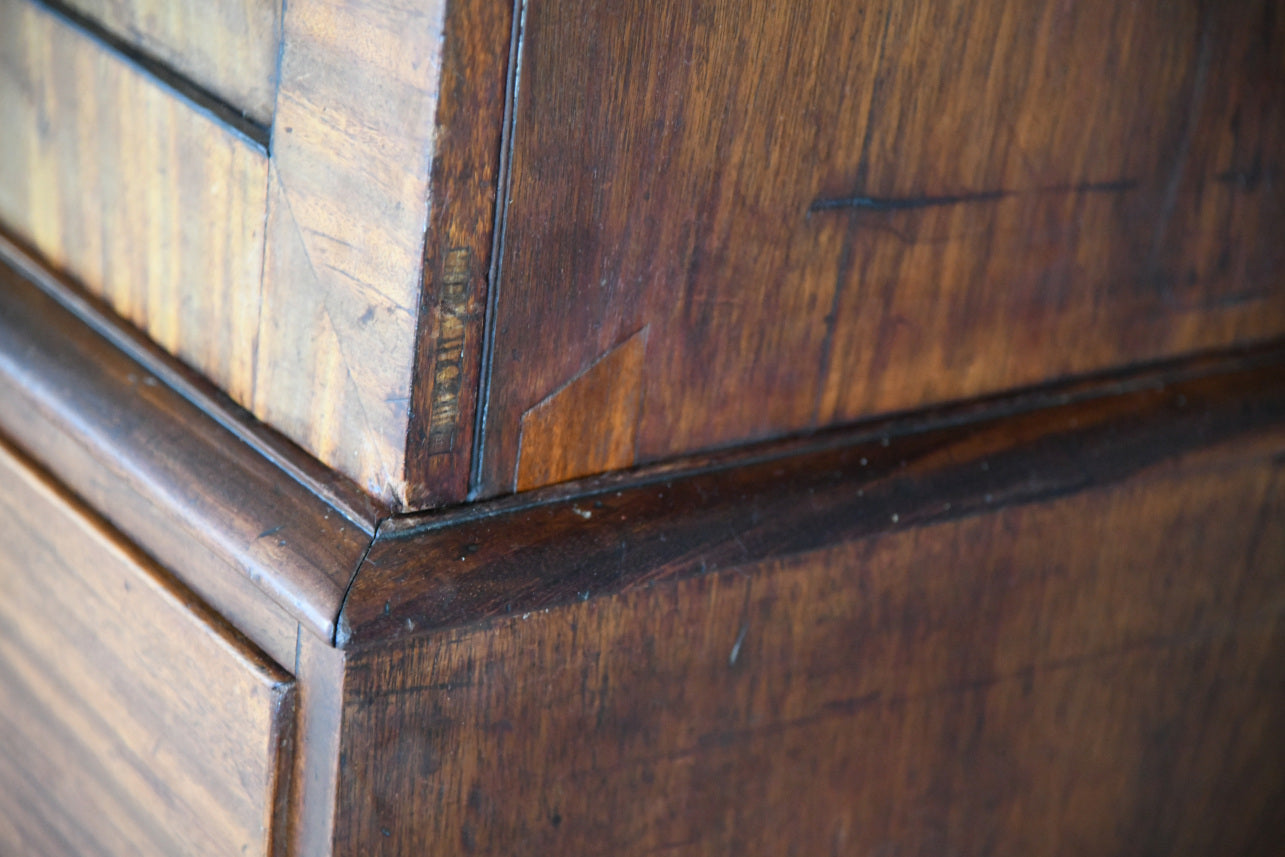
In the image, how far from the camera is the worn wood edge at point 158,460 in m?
0.52

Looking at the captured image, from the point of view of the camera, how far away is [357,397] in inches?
21.1

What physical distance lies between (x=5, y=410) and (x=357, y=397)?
0.28 meters

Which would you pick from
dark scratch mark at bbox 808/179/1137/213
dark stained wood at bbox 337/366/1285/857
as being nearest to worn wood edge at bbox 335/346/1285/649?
dark stained wood at bbox 337/366/1285/857

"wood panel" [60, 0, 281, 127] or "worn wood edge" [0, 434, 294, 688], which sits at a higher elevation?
"wood panel" [60, 0, 281, 127]

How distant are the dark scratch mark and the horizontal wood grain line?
0.24m

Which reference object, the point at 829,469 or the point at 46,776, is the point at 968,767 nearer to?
the point at 829,469

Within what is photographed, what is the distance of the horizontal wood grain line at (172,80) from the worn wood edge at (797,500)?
177 mm

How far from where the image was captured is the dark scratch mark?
61 centimetres

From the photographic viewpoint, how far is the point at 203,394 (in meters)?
0.60

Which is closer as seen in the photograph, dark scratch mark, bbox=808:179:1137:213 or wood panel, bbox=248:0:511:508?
wood panel, bbox=248:0:511:508

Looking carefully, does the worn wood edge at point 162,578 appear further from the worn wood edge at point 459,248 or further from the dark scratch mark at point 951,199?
the dark scratch mark at point 951,199

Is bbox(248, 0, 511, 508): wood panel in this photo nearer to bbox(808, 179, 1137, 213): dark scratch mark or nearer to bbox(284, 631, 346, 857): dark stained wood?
bbox(284, 631, 346, 857): dark stained wood

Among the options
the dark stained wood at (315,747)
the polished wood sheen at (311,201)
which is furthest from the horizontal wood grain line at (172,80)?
the dark stained wood at (315,747)

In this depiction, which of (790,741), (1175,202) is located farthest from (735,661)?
(1175,202)
